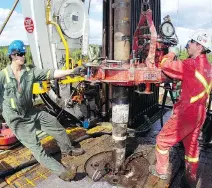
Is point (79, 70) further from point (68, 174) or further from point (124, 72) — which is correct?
point (68, 174)

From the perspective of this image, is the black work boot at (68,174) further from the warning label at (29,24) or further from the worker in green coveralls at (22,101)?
the warning label at (29,24)

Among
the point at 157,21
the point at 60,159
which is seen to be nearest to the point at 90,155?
the point at 60,159

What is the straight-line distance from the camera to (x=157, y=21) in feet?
17.5

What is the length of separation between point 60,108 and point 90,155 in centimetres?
129

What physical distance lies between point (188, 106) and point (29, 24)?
2777 mm

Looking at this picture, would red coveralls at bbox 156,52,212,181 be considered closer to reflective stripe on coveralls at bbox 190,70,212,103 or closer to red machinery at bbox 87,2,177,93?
reflective stripe on coveralls at bbox 190,70,212,103

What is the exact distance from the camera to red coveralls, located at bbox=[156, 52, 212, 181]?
8.58 ft

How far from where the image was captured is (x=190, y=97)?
2.68 metres

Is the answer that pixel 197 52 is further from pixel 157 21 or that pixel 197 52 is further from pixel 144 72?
pixel 157 21

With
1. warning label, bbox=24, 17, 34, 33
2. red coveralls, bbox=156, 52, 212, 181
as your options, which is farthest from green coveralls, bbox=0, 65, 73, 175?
red coveralls, bbox=156, 52, 212, 181

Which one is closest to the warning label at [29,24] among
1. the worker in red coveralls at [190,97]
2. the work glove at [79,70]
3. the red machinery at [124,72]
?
the work glove at [79,70]

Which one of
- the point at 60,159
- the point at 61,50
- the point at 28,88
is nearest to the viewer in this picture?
the point at 28,88

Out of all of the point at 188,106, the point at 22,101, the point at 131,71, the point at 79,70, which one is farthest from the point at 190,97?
the point at 22,101

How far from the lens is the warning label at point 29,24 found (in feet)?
12.8
